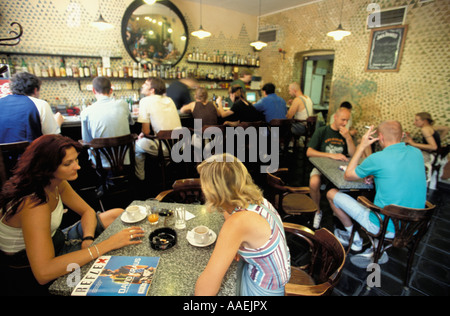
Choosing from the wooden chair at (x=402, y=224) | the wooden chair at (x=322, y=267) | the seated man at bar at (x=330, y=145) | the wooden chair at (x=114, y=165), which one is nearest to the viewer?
the wooden chair at (x=322, y=267)

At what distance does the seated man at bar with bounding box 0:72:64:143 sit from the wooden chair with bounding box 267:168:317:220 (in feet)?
8.56

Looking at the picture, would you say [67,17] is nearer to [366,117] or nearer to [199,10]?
[199,10]

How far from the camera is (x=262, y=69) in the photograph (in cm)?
825

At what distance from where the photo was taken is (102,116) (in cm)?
285

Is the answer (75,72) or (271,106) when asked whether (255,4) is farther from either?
(75,72)

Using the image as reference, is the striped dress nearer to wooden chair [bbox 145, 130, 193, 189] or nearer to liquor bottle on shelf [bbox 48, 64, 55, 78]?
wooden chair [bbox 145, 130, 193, 189]

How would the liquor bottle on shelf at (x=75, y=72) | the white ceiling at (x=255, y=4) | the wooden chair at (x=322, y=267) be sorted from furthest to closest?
the white ceiling at (x=255, y=4)
the liquor bottle on shelf at (x=75, y=72)
the wooden chair at (x=322, y=267)

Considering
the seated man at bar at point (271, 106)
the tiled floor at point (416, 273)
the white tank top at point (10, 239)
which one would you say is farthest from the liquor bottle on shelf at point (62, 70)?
the tiled floor at point (416, 273)

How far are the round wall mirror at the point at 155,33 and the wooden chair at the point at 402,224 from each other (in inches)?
227

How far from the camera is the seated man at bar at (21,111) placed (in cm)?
254

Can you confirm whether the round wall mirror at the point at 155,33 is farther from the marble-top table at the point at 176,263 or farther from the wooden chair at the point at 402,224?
the wooden chair at the point at 402,224
